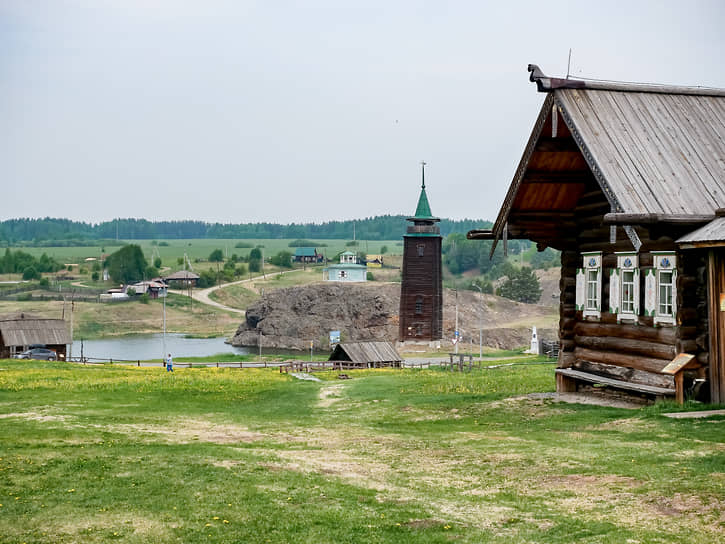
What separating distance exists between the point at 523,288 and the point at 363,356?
123 m

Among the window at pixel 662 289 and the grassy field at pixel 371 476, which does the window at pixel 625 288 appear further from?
the grassy field at pixel 371 476

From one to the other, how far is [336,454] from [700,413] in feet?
28.0

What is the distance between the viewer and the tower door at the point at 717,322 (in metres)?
21.5

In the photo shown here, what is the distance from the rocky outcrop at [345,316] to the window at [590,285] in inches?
4149

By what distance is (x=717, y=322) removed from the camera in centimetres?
2178

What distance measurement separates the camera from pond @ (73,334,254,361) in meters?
110

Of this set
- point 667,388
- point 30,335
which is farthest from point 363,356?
point 667,388

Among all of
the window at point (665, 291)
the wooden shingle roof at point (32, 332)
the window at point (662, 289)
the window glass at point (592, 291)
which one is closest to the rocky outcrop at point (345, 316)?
the wooden shingle roof at point (32, 332)

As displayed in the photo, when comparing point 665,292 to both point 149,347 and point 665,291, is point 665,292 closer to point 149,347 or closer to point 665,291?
point 665,291

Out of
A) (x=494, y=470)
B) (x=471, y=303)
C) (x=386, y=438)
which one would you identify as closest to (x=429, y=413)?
(x=386, y=438)

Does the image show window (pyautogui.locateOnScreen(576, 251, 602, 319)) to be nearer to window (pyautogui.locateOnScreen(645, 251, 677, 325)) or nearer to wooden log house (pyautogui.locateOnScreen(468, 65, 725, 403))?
wooden log house (pyautogui.locateOnScreen(468, 65, 725, 403))

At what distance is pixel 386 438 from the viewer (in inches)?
856

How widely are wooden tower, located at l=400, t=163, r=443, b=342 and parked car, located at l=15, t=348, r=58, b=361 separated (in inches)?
1931

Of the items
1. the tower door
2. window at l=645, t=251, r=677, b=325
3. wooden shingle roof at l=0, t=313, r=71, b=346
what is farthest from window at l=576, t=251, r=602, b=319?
wooden shingle roof at l=0, t=313, r=71, b=346
